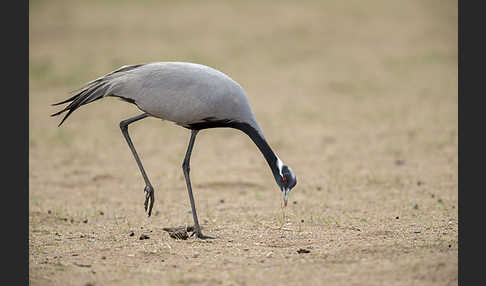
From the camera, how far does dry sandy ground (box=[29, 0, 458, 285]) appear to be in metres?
4.79

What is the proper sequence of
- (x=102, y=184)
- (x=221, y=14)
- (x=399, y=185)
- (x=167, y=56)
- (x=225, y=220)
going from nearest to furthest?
1. (x=225, y=220)
2. (x=399, y=185)
3. (x=102, y=184)
4. (x=167, y=56)
5. (x=221, y=14)

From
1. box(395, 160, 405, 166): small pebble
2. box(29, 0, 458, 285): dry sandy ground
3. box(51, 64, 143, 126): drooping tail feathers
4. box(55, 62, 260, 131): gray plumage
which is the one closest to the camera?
box(29, 0, 458, 285): dry sandy ground

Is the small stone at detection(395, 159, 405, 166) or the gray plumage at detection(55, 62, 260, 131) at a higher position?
the gray plumage at detection(55, 62, 260, 131)

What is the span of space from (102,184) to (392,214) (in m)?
3.87

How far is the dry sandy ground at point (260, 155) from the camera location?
15.7 ft

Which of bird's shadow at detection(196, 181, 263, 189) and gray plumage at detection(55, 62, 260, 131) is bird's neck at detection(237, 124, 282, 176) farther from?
bird's shadow at detection(196, 181, 263, 189)

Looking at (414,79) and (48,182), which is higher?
(414,79)

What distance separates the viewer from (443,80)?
571 inches

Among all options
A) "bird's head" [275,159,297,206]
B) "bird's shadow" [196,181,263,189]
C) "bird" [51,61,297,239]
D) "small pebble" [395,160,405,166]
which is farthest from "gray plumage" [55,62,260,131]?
"small pebble" [395,160,405,166]

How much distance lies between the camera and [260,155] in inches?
397

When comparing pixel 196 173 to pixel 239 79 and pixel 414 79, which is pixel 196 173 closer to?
pixel 239 79

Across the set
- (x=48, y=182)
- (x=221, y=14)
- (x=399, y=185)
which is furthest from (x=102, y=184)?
(x=221, y=14)

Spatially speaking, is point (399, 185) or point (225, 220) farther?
Result: point (399, 185)

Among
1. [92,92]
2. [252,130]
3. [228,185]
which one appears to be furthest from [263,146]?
[228,185]
